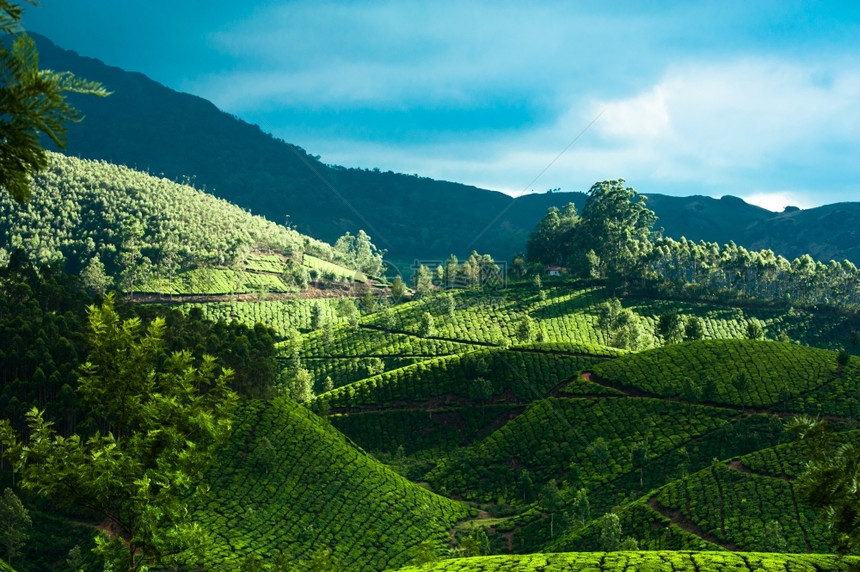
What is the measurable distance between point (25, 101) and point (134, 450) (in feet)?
32.7

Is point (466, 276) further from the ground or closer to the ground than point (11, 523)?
further from the ground

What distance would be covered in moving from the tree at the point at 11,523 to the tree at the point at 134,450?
33.8m

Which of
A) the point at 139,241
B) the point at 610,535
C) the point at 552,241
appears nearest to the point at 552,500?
the point at 610,535

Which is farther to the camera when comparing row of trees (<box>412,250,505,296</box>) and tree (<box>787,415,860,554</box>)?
row of trees (<box>412,250,505,296</box>)

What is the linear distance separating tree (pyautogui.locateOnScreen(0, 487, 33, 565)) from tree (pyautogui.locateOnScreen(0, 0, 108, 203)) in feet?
140

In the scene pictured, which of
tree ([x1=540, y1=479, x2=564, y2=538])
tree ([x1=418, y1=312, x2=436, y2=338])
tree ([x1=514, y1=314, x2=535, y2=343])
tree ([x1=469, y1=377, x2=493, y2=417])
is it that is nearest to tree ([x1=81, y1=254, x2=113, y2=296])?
tree ([x1=418, y1=312, x2=436, y2=338])

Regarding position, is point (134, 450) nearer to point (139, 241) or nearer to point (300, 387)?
point (300, 387)

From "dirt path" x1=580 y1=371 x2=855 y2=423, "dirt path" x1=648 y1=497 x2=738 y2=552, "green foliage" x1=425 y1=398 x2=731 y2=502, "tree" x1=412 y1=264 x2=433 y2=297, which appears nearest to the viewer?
"dirt path" x1=648 y1=497 x2=738 y2=552

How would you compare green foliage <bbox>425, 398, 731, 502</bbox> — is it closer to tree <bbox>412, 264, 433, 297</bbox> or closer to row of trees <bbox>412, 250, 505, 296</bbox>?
row of trees <bbox>412, 250, 505, 296</bbox>

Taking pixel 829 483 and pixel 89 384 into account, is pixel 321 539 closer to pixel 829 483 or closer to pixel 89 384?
pixel 89 384

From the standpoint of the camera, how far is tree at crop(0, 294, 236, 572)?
14773 millimetres

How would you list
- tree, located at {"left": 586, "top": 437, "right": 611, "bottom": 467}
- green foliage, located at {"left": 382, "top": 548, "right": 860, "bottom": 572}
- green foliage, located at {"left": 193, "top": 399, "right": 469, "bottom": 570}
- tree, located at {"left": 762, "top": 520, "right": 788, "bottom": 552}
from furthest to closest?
tree, located at {"left": 586, "top": 437, "right": 611, "bottom": 467}, green foliage, located at {"left": 193, "top": 399, "right": 469, "bottom": 570}, tree, located at {"left": 762, "top": 520, "right": 788, "bottom": 552}, green foliage, located at {"left": 382, "top": 548, "right": 860, "bottom": 572}

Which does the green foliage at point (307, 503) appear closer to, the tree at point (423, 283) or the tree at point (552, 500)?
the tree at point (552, 500)

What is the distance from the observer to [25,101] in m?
8.30
